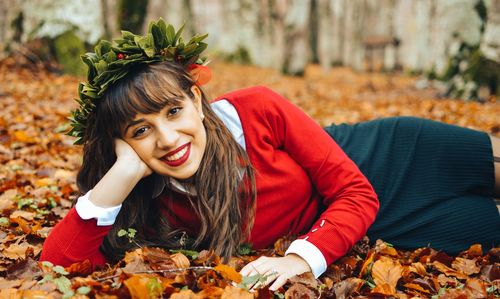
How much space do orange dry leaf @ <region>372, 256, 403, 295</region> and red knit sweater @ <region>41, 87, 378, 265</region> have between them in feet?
0.47

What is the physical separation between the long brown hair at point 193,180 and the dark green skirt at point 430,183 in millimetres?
778

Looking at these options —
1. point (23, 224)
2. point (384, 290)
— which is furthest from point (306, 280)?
point (23, 224)

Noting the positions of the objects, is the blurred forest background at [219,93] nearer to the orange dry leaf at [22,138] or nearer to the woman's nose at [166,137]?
the orange dry leaf at [22,138]

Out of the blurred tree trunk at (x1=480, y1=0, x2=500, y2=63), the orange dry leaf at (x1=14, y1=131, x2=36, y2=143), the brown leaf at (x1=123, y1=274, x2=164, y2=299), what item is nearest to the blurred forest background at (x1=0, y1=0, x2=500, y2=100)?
the blurred tree trunk at (x1=480, y1=0, x2=500, y2=63)

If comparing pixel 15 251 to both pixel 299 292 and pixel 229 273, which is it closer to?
pixel 229 273

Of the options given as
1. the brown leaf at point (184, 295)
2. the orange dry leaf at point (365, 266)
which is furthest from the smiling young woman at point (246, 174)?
the brown leaf at point (184, 295)

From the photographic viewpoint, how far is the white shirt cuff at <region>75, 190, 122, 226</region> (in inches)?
73.4

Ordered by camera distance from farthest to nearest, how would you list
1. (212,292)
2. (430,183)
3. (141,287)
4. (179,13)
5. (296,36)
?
(179,13)
(296,36)
(430,183)
(212,292)
(141,287)

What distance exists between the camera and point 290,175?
84.7 inches

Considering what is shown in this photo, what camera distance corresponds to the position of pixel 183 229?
2.18 metres

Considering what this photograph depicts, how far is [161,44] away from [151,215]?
79 centimetres

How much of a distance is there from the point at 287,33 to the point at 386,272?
10119 millimetres

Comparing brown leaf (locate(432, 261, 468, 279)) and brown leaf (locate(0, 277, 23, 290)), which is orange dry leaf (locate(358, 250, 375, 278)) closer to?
brown leaf (locate(432, 261, 468, 279))

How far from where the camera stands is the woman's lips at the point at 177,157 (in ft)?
5.98
